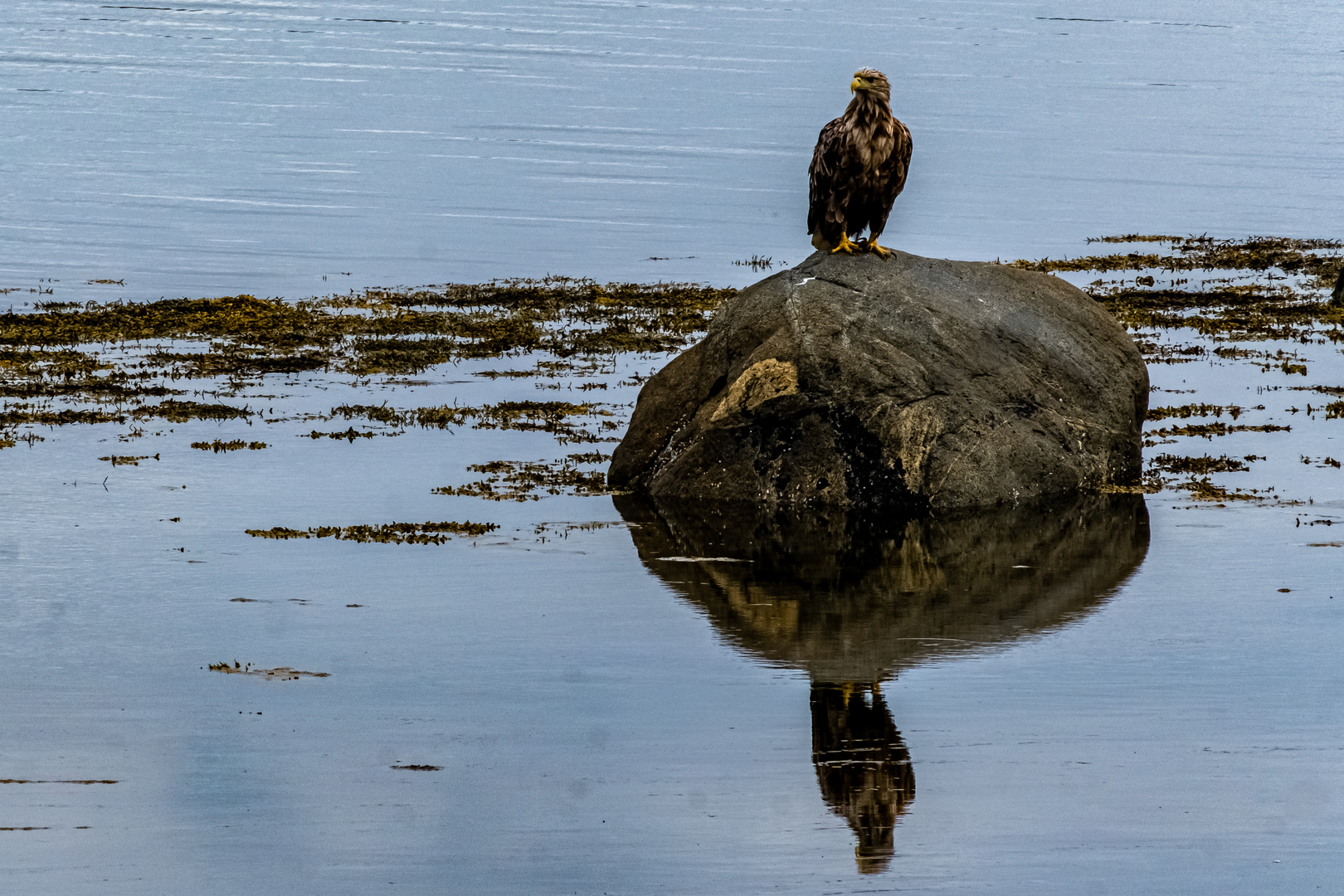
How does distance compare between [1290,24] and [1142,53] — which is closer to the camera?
[1142,53]

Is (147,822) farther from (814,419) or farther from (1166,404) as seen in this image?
(1166,404)

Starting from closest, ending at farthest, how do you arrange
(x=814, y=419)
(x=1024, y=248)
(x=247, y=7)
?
(x=814, y=419) < (x=1024, y=248) < (x=247, y=7)

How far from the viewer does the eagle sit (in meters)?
17.3

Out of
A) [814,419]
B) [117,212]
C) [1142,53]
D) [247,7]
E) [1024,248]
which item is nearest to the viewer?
[814,419]

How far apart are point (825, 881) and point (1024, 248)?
92.3 feet

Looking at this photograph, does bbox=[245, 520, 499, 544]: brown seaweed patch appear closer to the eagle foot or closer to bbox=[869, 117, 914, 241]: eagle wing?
the eagle foot

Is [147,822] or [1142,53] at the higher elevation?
[1142,53]

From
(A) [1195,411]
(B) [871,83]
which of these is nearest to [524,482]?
(B) [871,83]

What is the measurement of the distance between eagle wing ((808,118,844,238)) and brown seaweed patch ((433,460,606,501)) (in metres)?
3.25

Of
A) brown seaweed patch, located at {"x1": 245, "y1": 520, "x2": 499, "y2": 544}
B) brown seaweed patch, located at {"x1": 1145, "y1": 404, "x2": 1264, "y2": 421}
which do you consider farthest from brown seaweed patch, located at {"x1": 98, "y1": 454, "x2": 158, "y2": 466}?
brown seaweed patch, located at {"x1": 1145, "y1": 404, "x2": 1264, "y2": 421}

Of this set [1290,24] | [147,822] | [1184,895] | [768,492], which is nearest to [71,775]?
[147,822]

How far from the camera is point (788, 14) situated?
391ft

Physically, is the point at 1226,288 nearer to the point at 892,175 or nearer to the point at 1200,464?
the point at 1200,464

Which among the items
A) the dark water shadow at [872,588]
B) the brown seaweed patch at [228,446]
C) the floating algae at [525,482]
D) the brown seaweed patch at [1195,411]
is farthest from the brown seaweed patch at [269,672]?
the brown seaweed patch at [1195,411]
